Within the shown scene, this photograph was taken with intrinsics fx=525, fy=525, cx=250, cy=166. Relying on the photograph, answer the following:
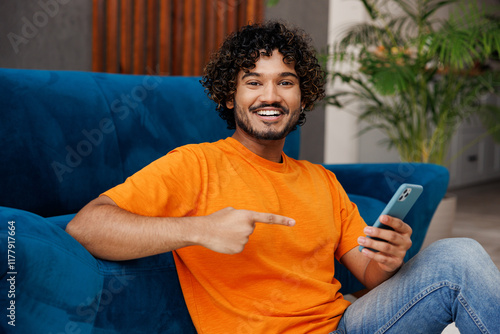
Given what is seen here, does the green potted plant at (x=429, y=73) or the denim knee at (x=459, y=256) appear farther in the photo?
the green potted plant at (x=429, y=73)

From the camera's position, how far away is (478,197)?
179 inches

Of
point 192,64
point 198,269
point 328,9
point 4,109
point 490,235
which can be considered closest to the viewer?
point 198,269

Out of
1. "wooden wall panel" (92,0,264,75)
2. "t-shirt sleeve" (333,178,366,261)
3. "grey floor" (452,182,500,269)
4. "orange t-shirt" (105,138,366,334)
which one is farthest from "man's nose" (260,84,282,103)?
"grey floor" (452,182,500,269)

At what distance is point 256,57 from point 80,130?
537mm

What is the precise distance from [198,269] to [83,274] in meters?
0.20

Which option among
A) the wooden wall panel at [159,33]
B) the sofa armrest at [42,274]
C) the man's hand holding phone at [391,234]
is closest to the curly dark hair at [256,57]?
the man's hand holding phone at [391,234]

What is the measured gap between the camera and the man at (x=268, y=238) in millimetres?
790

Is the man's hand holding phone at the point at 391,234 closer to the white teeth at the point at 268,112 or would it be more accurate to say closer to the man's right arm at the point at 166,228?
the man's right arm at the point at 166,228

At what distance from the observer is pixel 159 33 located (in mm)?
2582

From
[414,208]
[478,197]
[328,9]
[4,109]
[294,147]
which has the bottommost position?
[478,197]

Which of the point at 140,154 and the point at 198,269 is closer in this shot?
the point at 198,269

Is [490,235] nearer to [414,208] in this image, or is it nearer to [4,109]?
[414,208]

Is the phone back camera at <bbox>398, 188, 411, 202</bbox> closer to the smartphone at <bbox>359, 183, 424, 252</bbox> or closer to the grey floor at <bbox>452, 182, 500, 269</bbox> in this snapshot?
the smartphone at <bbox>359, 183, 424, 252</bbox>

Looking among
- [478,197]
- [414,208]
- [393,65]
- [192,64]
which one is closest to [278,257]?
[414,208]
